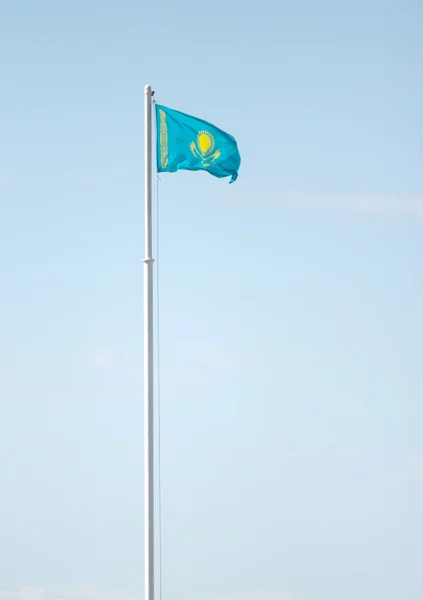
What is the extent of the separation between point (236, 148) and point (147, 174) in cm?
209

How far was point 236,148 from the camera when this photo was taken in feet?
59.6

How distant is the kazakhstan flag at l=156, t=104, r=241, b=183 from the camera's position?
17.4 metres

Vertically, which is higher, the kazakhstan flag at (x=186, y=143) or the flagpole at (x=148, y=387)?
the kazakhstan flag at (x=186, y=143)

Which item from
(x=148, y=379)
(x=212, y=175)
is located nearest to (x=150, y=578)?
(x=148, y=379)

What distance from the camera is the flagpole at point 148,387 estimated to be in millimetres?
15727

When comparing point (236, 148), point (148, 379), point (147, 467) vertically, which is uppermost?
point (236, 148)

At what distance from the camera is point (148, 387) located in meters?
16.1

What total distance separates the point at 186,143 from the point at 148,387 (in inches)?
180

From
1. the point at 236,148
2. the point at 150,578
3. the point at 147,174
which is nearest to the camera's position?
the point at 150,578

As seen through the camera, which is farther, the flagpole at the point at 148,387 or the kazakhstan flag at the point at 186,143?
the kazakhstan flag at the point at 186,143

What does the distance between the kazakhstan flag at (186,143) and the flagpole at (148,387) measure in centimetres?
41

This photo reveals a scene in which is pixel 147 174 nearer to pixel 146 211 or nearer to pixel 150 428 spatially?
pixel 146 211

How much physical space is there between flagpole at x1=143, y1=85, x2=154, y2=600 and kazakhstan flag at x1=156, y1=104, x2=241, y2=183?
0.41 m

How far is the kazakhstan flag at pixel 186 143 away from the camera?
1741 centimetres
